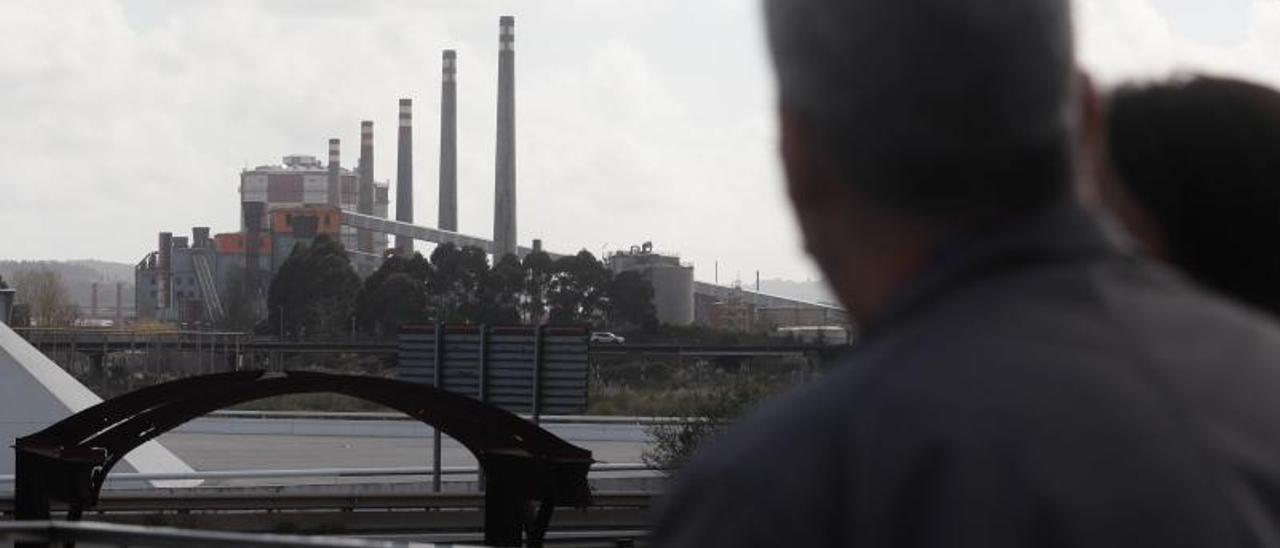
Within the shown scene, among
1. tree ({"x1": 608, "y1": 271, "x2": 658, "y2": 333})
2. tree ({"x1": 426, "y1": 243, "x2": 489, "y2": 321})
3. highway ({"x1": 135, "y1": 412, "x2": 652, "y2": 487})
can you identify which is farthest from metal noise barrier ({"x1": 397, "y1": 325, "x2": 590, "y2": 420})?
tree ({"x1": 608, "y1": 271, "x2": 658, "y2": 333})

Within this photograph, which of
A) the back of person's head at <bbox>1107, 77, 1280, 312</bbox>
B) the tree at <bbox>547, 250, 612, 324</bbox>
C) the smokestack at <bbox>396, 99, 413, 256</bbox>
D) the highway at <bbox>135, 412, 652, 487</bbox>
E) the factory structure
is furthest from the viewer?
the smokestack at <bbox>396, 99, 413, 256</bbox>

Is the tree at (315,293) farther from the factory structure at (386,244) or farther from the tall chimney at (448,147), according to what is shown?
the tall chimney at (448,147)

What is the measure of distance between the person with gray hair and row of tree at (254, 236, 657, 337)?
7527 cm

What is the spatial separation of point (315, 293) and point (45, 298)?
40085mm

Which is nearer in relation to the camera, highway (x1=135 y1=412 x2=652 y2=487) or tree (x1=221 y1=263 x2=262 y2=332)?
highway (x1=135 y1=412 x2=652 y2=487)

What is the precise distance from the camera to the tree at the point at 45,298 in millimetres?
113494

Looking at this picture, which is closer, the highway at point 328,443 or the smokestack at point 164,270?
the highway at point 328,443

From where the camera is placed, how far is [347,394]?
16.0 meters

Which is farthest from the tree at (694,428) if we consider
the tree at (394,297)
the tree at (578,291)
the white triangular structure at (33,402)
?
the tree at (578,291)

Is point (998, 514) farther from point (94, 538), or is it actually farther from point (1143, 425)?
point (94, 538)

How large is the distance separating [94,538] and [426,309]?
72.2 meters

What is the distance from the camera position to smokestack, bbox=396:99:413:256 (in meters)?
139

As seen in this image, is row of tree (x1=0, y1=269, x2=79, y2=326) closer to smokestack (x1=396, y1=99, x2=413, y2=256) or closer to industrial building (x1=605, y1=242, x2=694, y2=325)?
smokestack (x1=396, y1=99, x2=413, y2=256)

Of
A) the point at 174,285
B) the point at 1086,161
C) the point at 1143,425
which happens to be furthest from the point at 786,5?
the point at 174,285
